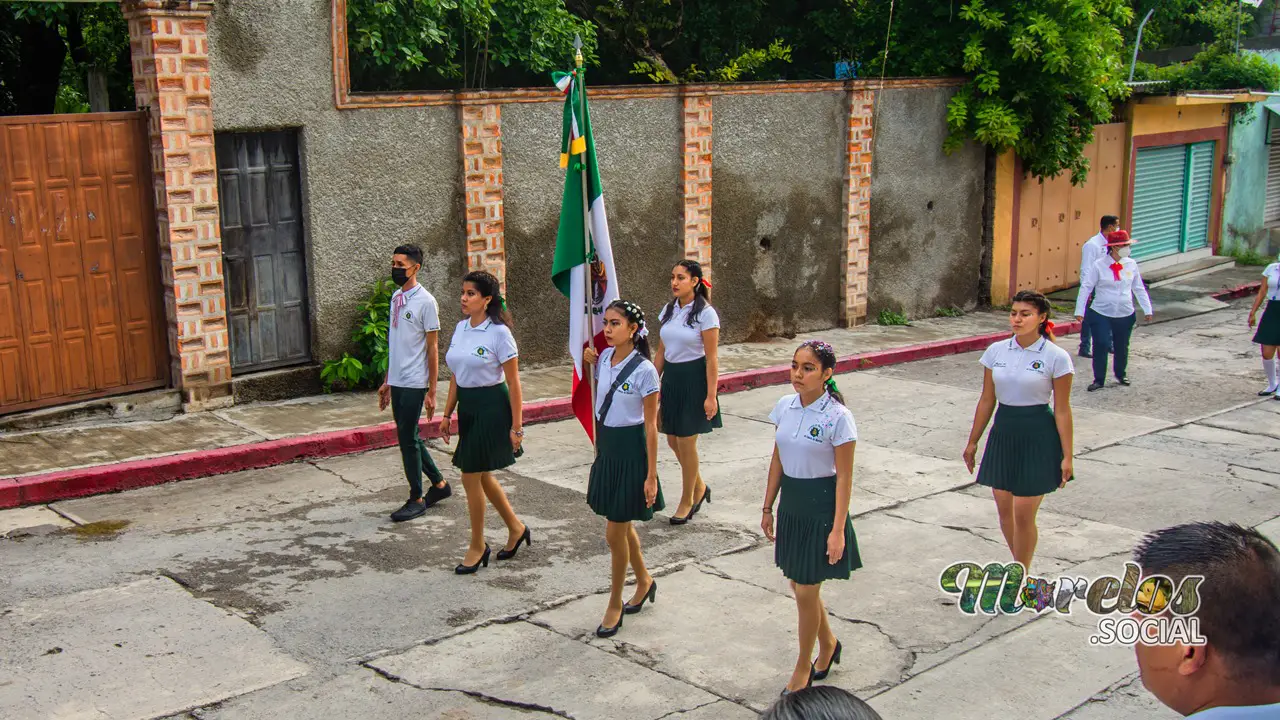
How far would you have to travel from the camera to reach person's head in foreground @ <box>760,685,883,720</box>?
92.7 inches

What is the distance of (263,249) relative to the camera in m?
11.8

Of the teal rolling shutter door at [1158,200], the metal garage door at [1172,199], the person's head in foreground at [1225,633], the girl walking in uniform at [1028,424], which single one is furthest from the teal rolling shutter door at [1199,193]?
the person's head in foreground at [1225,633]

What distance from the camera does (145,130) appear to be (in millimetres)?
Result: 11008

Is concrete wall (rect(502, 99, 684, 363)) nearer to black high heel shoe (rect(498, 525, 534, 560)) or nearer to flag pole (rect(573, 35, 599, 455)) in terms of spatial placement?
flag pole (rect(573, 35, 599, 455))

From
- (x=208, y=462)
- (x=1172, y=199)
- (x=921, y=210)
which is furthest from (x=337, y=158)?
(x=1172, y=199)

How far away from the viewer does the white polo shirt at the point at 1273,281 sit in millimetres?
12922

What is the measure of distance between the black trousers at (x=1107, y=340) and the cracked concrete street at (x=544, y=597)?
7.35 ft

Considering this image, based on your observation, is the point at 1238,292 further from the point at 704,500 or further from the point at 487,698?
the point at 487,698

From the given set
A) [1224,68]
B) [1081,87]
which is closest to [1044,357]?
[1081,87]

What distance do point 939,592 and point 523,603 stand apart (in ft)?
7.95

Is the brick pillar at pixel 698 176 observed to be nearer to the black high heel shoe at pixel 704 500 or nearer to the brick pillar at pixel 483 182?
the brick pillar at pixel 483 182

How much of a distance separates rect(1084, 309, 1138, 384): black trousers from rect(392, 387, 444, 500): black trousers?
7.53 meters

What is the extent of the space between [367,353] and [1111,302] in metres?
7.46

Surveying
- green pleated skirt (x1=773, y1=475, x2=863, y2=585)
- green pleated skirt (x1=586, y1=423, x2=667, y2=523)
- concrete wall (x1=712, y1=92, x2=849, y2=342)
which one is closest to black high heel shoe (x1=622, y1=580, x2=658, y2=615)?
green pleated skirt (x1=586, y1=423, x2=667, y2=523)
